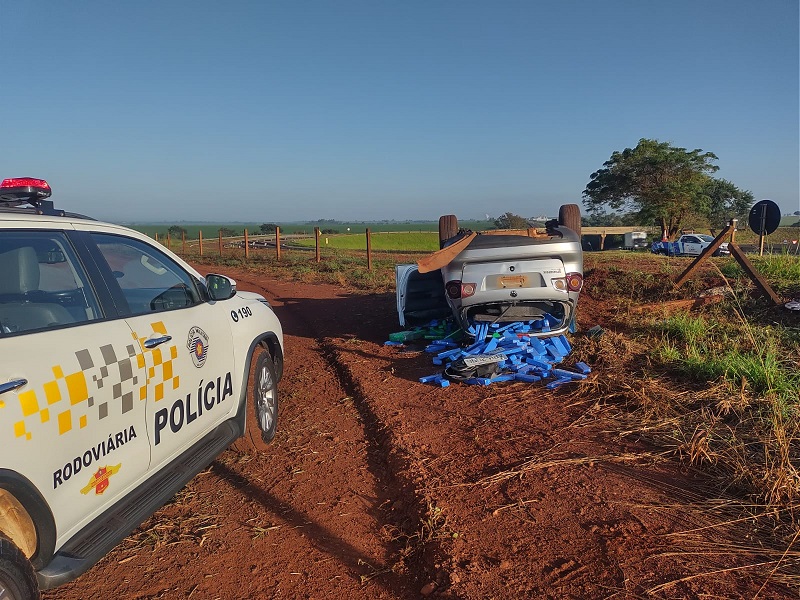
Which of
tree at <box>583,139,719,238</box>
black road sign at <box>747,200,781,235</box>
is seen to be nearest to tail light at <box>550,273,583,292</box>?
black road sign at <box>747,200,781,235</box>

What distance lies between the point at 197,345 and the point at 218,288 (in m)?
0.56

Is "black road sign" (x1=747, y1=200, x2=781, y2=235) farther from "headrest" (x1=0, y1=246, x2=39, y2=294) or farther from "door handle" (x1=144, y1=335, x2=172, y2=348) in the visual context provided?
"headrest" (x1=0, y1=246, x2=39, y2=294)

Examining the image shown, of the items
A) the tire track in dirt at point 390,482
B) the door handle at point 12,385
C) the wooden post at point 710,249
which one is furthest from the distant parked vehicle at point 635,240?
the door handle at point 12,385

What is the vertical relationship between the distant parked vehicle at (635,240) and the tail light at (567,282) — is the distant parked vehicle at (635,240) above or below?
above

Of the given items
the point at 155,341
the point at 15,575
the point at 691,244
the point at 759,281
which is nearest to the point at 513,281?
the point at 155,341

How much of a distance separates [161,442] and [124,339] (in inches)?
24.3

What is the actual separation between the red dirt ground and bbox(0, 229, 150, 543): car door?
0.74 meters

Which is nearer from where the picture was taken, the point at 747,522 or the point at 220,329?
the point at 747,522

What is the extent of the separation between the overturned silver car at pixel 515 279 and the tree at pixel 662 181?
33.5 m

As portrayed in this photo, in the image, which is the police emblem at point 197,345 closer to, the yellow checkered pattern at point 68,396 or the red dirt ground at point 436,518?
the yellow checkered pattern at point 68,396

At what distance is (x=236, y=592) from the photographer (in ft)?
8.91

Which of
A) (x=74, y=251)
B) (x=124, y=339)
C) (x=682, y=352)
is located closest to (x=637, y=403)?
(x=682, y=352)

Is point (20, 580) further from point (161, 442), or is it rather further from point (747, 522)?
point (747, 522)

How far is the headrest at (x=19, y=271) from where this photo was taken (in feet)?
8.12
